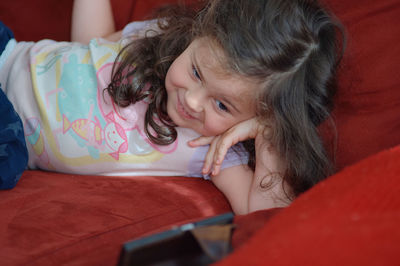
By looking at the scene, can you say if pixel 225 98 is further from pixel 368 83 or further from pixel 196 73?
pixel 368 83

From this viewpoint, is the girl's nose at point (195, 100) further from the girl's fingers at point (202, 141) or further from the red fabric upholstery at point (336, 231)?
the red fabric upholstery at point (336, 231)

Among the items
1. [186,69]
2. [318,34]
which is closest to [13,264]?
[186,69]

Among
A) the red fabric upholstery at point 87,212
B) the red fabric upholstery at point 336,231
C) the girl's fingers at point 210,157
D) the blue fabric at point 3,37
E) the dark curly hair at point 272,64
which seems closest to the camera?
the red fabric upholstery at point 336,231

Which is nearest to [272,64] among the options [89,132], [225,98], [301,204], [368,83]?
[225,98]

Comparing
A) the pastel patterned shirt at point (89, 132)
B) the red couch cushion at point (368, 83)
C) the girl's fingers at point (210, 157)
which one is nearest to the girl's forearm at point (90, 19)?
the pastel patterned shirt at point (89, 132)

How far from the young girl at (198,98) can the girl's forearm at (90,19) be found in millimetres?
116

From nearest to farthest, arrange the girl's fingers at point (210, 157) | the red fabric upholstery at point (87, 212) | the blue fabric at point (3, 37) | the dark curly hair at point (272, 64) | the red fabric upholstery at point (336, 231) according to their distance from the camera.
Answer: the red fabric upholstery at point (336, 231) → the red fabric upholstery at point (87, 212) → the dark curly hair at point (272, 64) → the girl's fingers at point (210, 157) → the blue fabric at point (3, 37)

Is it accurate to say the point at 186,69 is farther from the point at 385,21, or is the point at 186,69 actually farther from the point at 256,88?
the point at 385,21

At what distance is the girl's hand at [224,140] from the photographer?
91 cm

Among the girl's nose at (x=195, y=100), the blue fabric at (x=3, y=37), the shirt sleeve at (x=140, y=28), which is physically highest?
the blue fabric at (x=3, y=37)

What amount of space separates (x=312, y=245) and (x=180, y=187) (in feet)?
1.61

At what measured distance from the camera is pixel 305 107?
915 millimetres

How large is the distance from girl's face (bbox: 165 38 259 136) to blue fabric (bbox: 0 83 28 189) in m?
0.30

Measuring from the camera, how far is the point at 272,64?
0.83 m
